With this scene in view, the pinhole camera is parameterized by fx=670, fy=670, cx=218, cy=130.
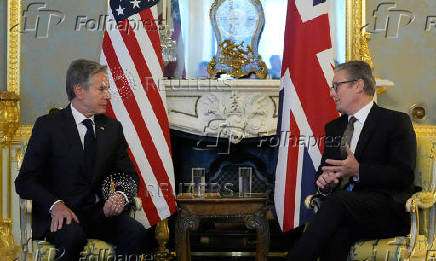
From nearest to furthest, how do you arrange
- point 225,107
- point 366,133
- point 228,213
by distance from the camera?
point 366,133 → point 228,213 → point 225,107

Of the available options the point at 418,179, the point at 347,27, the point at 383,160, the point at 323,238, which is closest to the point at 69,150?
the point at 323,238

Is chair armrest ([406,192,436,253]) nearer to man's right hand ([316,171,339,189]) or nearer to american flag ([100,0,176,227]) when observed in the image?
man's right hand ([316,171,339,189])

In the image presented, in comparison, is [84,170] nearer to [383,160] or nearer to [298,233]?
[383,160]

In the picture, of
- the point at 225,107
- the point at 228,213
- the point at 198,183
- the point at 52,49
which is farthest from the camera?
the point at 52,49

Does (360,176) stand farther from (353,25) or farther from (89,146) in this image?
(353,25)

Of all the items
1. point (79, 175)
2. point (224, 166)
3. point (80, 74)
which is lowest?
point (224, 166)

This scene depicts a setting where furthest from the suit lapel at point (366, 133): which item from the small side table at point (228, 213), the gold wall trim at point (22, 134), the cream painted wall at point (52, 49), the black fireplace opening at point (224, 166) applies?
the gold wall trim at point (22, 134)

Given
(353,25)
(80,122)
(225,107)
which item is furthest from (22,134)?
(353,25)

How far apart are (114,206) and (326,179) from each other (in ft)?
3.61

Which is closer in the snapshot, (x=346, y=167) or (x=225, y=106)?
(x=346, y=167)

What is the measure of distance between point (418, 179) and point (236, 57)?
6.80ft

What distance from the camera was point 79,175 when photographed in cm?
354

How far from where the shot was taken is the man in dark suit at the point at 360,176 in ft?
10.8

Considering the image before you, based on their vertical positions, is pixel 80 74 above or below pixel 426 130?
above
